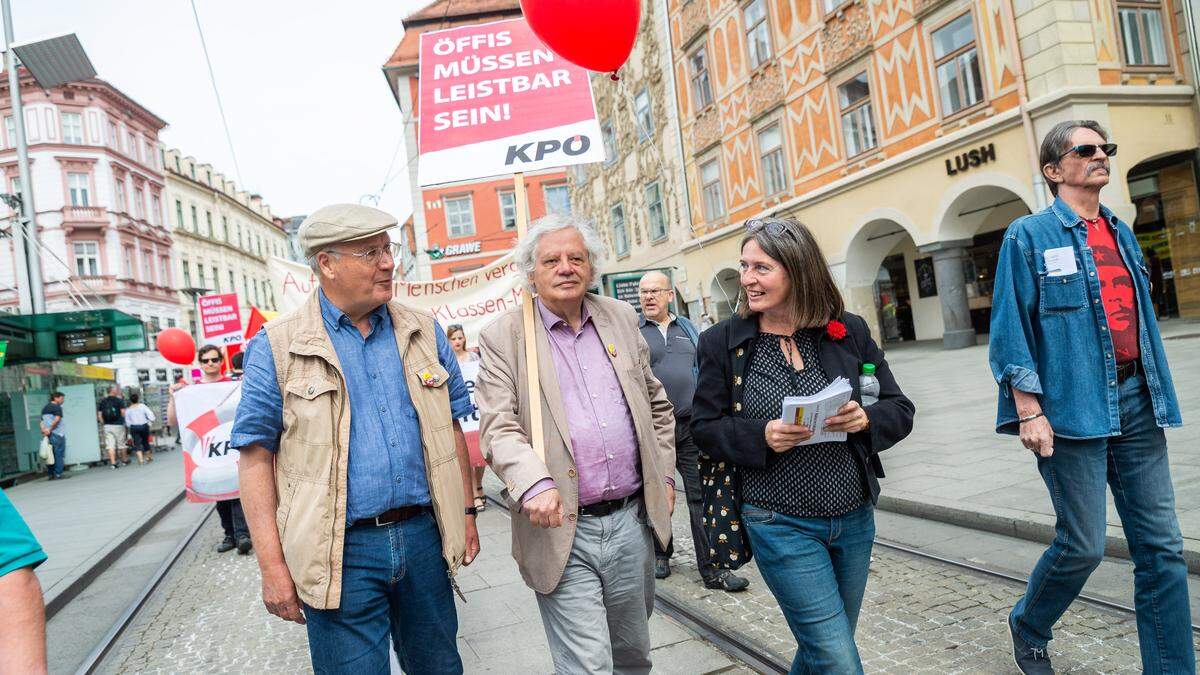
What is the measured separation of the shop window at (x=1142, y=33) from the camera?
1405 centimetres

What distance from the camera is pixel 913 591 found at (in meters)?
4.31

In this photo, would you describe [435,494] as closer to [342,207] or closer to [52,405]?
[342,207]

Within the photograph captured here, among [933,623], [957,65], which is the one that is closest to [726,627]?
[933,623]

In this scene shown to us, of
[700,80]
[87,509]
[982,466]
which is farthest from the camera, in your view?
[700,80]

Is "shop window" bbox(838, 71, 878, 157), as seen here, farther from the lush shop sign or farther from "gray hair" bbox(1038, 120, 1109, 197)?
"gray hair" bbox(1038, 120, 1109, 197)

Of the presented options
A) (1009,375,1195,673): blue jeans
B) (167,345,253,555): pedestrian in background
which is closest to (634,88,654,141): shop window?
(167,345,253,555): pedestrian in background

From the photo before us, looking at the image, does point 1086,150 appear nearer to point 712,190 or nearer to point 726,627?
point 726,627

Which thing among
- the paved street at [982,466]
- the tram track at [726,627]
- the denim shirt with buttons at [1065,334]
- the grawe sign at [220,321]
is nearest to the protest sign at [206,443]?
the tram track at [726,627]

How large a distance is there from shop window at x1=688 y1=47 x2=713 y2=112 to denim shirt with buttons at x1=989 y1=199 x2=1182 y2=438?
21232 millimetres

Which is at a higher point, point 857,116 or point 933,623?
point 857,116

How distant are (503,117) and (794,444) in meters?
2.00

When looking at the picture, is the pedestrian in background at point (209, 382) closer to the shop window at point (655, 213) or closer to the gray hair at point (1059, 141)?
the gray hair at point (1059, 141)

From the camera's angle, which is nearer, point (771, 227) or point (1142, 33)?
point (771, 227)

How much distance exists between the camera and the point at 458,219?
43.1 m
